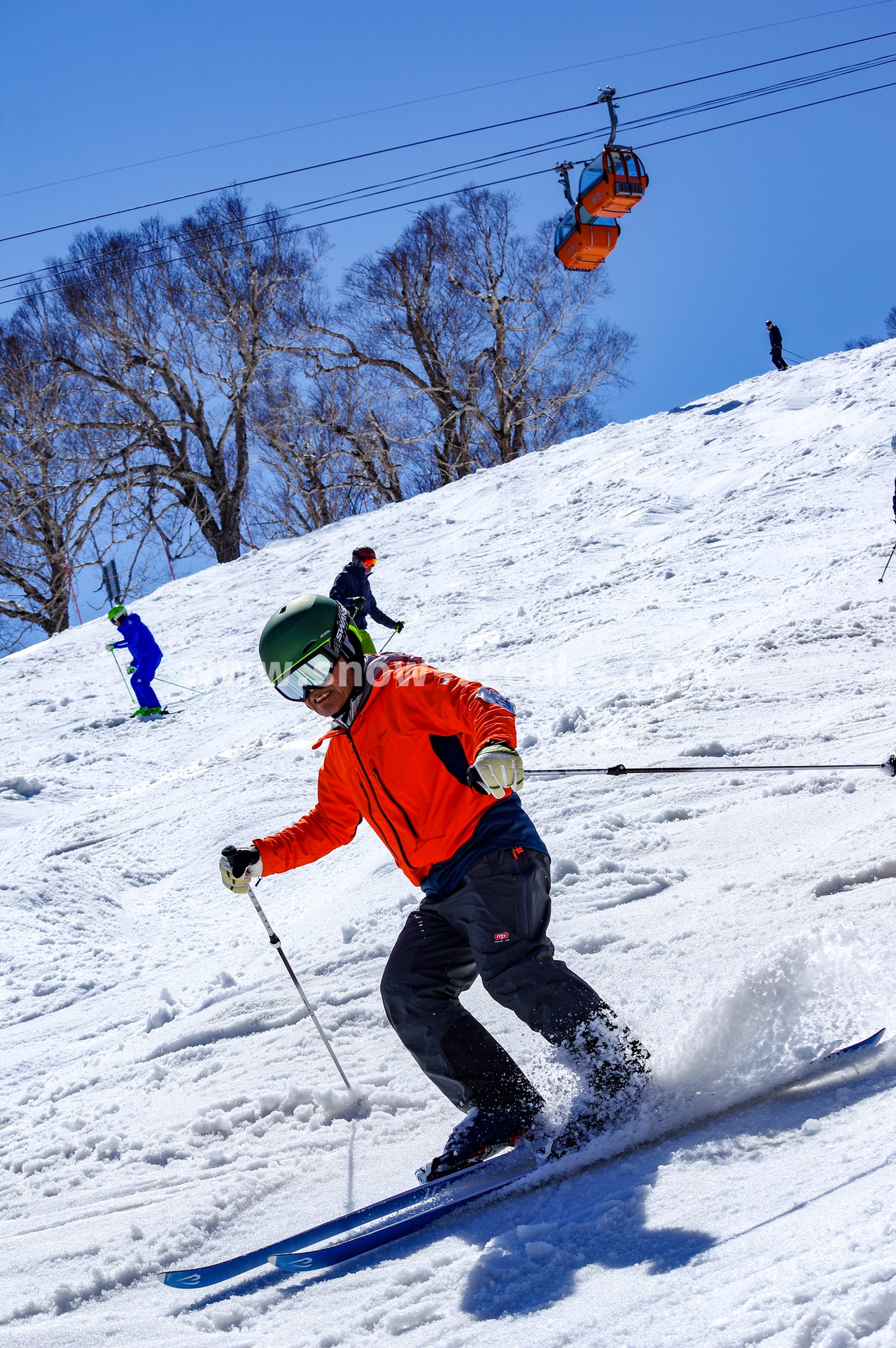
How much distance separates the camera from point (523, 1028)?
313cm

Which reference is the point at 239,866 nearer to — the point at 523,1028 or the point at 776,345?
the point at 523,1028

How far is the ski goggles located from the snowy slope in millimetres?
1314

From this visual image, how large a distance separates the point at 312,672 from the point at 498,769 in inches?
26.4

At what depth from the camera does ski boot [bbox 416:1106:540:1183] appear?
2.42 m

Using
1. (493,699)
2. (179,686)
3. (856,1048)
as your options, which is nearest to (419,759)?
(493,699)

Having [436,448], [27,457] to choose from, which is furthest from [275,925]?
[436,448]

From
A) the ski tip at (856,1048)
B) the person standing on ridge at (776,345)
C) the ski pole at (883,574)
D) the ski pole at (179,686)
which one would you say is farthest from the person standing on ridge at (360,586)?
the person standing on ridge at (776,345)

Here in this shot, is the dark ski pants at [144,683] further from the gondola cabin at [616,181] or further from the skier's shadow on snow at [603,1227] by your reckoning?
the skier's shadow on snow at [603,1227]

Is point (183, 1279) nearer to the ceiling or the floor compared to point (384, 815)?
nearer to the floor

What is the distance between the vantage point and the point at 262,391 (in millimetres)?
26094

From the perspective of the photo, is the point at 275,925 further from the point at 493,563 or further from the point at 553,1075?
the point at 493,563

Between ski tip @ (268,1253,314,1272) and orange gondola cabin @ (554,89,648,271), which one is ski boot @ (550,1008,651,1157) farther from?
orange gondola cabin @ (554,89,648,271)

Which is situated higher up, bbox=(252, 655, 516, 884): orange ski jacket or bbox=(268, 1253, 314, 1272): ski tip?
bbox=(252, 655, 516, 884): orange ski jacket

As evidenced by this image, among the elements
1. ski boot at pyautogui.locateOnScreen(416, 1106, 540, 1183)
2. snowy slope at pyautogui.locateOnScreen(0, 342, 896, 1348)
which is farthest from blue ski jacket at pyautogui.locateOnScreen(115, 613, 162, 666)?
ski boot at pyautogui.locateOnScreen(416, 1106, 540, 1183)
